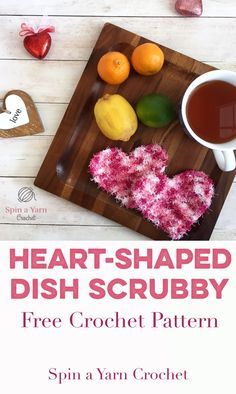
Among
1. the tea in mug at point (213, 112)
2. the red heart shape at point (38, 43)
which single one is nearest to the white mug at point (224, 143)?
the tea in mug at point (213, 112)

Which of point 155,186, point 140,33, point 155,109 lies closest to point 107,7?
point 140,33

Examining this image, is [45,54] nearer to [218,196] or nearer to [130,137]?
[130,137]

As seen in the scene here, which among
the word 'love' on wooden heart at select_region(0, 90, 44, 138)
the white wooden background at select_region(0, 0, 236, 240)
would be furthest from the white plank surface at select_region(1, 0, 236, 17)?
the word 'love' on wooden heart at select_region(0, 90, 44, 138)

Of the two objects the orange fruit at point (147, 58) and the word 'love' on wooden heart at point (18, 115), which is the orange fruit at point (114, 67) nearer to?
the orange fruit at point (147, 58)

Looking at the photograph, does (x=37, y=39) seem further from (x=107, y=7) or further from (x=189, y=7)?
(x=189, y=7)

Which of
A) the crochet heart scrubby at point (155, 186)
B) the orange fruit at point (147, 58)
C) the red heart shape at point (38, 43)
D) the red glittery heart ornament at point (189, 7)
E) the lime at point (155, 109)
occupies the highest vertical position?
the red glittery heart ornament at point (189, 7)

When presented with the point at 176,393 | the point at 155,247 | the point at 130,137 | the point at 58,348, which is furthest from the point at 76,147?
the point at 176,393
